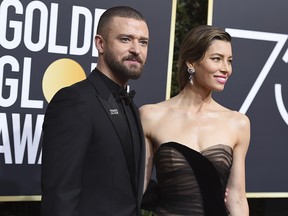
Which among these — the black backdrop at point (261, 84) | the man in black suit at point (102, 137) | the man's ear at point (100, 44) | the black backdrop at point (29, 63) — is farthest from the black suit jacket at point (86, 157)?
the black backdrop at point (261, 84)

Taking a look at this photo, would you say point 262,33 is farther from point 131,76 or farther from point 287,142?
point 131,76

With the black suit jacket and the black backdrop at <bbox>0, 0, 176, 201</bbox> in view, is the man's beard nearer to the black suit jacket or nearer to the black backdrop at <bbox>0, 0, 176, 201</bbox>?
the black suit jacket

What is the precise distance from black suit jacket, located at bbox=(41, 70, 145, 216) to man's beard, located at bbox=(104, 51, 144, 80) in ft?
0.24

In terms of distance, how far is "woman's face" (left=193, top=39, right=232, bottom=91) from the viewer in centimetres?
305

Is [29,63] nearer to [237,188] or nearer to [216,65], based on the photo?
[216,65]

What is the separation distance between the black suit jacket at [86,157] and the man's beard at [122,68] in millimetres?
72

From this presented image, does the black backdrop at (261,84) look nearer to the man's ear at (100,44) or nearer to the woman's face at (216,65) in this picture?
the woman's face at (216,65)

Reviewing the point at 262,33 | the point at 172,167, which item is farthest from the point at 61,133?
the point at 262,33

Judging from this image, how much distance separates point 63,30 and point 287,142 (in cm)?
151

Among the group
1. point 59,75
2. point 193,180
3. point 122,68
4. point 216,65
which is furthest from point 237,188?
point 59,75

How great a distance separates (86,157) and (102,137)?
9 cm

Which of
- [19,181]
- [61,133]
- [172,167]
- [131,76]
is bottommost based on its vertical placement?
[19,181]

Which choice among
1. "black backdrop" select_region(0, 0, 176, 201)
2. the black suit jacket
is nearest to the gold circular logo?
"black backdrop" select_region(0, 0, 176, 201)

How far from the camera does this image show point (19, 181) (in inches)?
135
